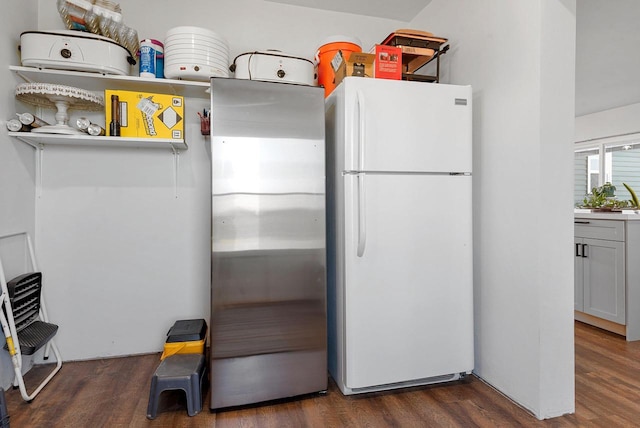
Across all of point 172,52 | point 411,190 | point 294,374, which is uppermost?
point 172,52

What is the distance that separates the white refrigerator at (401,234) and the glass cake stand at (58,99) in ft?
4.94

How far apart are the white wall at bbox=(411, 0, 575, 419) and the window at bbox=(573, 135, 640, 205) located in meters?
3.17

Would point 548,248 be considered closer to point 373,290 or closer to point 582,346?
point 373,290

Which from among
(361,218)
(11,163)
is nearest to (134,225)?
(11,163)

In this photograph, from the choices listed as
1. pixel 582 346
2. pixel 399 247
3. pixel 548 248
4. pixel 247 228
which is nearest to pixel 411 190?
pixel 399 247

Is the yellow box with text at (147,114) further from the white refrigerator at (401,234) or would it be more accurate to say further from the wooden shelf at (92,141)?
the white refrigerator at (401,234)

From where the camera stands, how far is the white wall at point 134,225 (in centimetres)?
238

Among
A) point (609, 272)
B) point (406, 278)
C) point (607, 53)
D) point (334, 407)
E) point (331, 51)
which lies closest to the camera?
point (334, 407)

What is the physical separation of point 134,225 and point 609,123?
5.63 meters

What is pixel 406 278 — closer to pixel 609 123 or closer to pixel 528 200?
pixel 528 200

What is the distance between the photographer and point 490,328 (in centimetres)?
209

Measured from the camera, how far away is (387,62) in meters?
2.11


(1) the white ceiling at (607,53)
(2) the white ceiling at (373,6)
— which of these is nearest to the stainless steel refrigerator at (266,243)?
(2) the white ceiling at (373,6)

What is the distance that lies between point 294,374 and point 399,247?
2.95 ft
